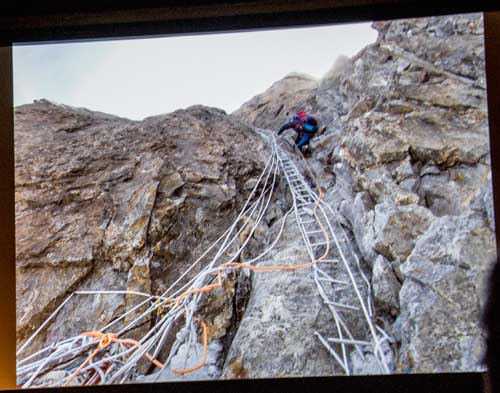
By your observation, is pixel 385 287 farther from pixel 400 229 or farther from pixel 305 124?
pixel 305 124

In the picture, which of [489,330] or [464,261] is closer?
[489,330]

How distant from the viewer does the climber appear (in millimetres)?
2113

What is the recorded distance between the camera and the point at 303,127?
2.14 metres

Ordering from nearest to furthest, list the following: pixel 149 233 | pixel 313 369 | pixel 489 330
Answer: pixel 489 330 → pixel 313 369 → pixel 149 233

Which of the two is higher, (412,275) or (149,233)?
(149,233)

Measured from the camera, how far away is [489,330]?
59 cm

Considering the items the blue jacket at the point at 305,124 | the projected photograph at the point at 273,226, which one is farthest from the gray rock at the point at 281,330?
the blue jacket at the point at 305,124

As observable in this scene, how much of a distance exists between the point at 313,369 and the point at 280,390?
221mm

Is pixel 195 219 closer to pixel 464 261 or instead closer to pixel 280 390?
pixel 280 390

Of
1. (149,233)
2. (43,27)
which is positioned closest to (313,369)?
(149,233)

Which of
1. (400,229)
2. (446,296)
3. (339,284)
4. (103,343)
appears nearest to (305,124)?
(400,229)

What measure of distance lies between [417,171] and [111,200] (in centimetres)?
181

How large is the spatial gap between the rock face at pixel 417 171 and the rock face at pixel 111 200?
412mm

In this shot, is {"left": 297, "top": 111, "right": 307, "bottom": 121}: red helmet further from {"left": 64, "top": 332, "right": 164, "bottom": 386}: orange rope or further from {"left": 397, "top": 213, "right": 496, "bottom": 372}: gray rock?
{"left": 64, "top": 332, "right": 164, "bottom": 386}: orange rope
